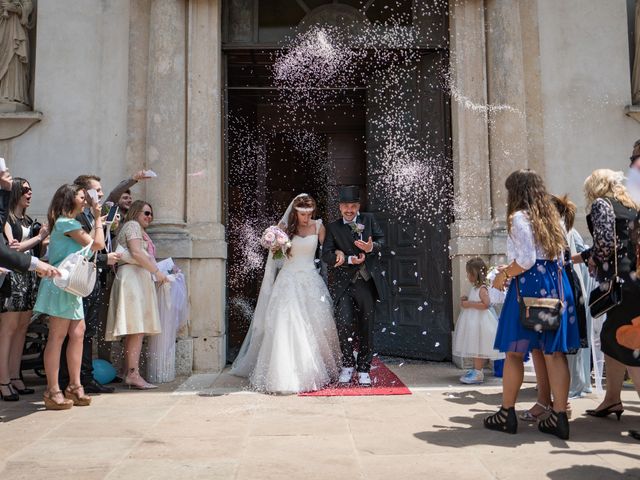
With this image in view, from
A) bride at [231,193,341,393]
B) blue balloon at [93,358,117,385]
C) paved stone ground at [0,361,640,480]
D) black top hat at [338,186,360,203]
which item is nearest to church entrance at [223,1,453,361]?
bride at [231,193,341,393]

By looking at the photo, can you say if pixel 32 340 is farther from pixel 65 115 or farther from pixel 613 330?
pixel 613 330

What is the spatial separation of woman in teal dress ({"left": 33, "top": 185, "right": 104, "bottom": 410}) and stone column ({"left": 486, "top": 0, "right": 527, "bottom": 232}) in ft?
14.8

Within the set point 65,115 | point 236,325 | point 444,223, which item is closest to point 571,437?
point 444,223

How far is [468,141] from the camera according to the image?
7.04m

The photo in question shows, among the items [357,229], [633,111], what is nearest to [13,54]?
[357,229]

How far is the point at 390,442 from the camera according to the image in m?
3.81

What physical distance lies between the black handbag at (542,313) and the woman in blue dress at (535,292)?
39 mm

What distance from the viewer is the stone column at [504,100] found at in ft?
22.9

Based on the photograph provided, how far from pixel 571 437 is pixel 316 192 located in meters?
10.2

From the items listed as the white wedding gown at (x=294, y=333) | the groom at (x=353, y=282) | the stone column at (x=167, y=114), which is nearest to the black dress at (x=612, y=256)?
the groom at (x=353, y=282)

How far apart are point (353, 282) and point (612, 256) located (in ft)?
8.78

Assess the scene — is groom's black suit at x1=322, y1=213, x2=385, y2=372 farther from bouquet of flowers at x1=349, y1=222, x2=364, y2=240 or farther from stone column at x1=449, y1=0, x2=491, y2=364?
stone column at x1=449, y1=0, x2=491, y2=364

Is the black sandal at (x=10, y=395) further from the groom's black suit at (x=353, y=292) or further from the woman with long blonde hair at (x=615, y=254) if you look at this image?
the woman with long blonde hair at (x=615, y=254)

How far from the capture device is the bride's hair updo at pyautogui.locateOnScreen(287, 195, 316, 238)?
6.23 meters
